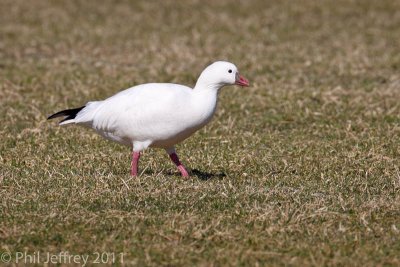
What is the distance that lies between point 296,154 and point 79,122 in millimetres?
2220

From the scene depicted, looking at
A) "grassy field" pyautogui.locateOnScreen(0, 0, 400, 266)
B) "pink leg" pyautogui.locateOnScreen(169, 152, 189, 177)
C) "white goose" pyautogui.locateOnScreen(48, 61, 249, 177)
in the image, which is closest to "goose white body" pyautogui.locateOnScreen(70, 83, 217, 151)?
"white goose" pyautogui.locateOnScreen(48, 61, 249, 177)

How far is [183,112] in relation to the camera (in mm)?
7039

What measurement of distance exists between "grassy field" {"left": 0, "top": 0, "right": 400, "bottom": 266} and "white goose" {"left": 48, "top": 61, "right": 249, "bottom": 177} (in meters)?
0.35

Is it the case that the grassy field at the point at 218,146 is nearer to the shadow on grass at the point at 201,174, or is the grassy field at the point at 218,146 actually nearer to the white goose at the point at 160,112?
the shadow on grass at the point at 201,174

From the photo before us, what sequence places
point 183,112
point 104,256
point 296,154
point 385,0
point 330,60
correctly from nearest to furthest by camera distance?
point 104,256 → point 183,112 → point 296,154 → point 330,60 → point 385,0

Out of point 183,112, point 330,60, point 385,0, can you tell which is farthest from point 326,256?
point 385,0

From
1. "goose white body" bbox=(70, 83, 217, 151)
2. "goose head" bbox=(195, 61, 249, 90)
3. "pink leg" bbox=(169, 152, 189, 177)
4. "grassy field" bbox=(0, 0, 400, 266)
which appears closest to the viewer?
"grassy field" bbox=(0, 0, 400, 266)

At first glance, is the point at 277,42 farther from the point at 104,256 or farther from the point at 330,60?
the point at 104,256

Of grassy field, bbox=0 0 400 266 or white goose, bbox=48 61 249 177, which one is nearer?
grassy field, bbox=0 0 400 266

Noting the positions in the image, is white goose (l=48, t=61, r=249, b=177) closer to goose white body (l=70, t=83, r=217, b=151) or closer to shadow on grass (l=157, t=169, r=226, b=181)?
goose white body (l=70, t=83, r=217, b=151)

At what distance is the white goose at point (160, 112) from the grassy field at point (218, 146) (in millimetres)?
348

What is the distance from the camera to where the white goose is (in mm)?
7070

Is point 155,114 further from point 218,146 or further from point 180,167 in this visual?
point 218,146

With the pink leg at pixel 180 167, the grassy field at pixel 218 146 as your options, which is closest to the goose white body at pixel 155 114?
the pink leg at pixel 180 167
